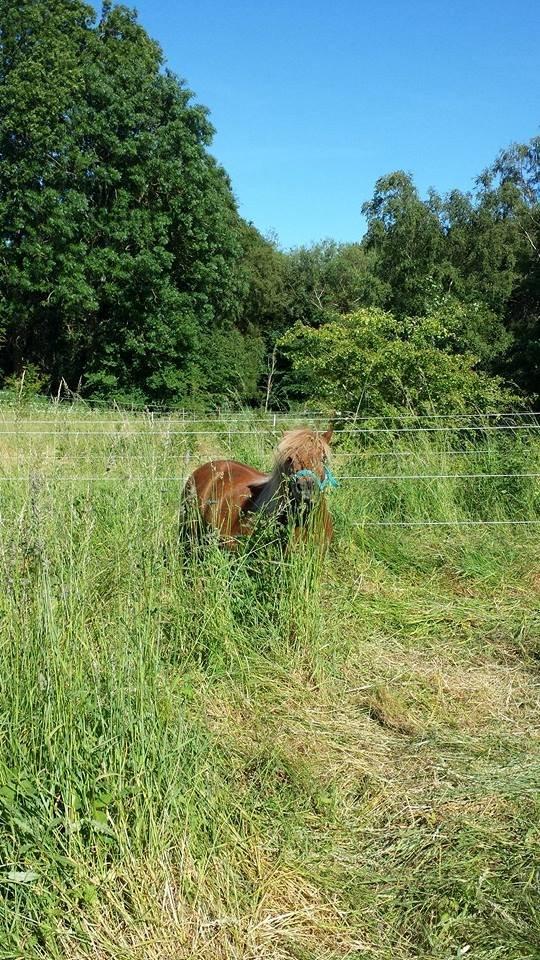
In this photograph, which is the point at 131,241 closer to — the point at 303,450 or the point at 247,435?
the point at 247,435

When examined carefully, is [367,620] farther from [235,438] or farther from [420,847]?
[235,438]

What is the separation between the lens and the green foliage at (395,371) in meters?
9.34

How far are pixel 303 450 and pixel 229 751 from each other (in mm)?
1869

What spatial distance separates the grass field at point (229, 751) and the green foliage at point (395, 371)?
5.30 m

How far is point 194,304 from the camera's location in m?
26.5

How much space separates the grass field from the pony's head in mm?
376

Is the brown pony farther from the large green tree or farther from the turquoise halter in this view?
the large green tree

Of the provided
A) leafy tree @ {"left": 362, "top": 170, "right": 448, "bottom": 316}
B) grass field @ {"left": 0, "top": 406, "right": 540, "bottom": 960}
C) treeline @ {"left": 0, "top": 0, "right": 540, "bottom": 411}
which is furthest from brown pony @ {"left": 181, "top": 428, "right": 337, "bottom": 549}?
leafy tree @ {"left": 362, "top": 170, "right": 448, "bottom": 316}

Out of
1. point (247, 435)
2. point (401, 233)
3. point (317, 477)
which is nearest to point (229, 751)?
point (317, 477)

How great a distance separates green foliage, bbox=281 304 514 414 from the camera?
30.7 feet

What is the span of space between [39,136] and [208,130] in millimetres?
6220

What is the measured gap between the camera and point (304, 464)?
162 inches

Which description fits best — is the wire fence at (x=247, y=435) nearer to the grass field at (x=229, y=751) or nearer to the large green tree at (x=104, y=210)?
the grass field at (x=229, y=751)

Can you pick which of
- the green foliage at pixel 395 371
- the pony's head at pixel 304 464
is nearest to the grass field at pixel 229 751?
the pony's head at pixel 304 464
